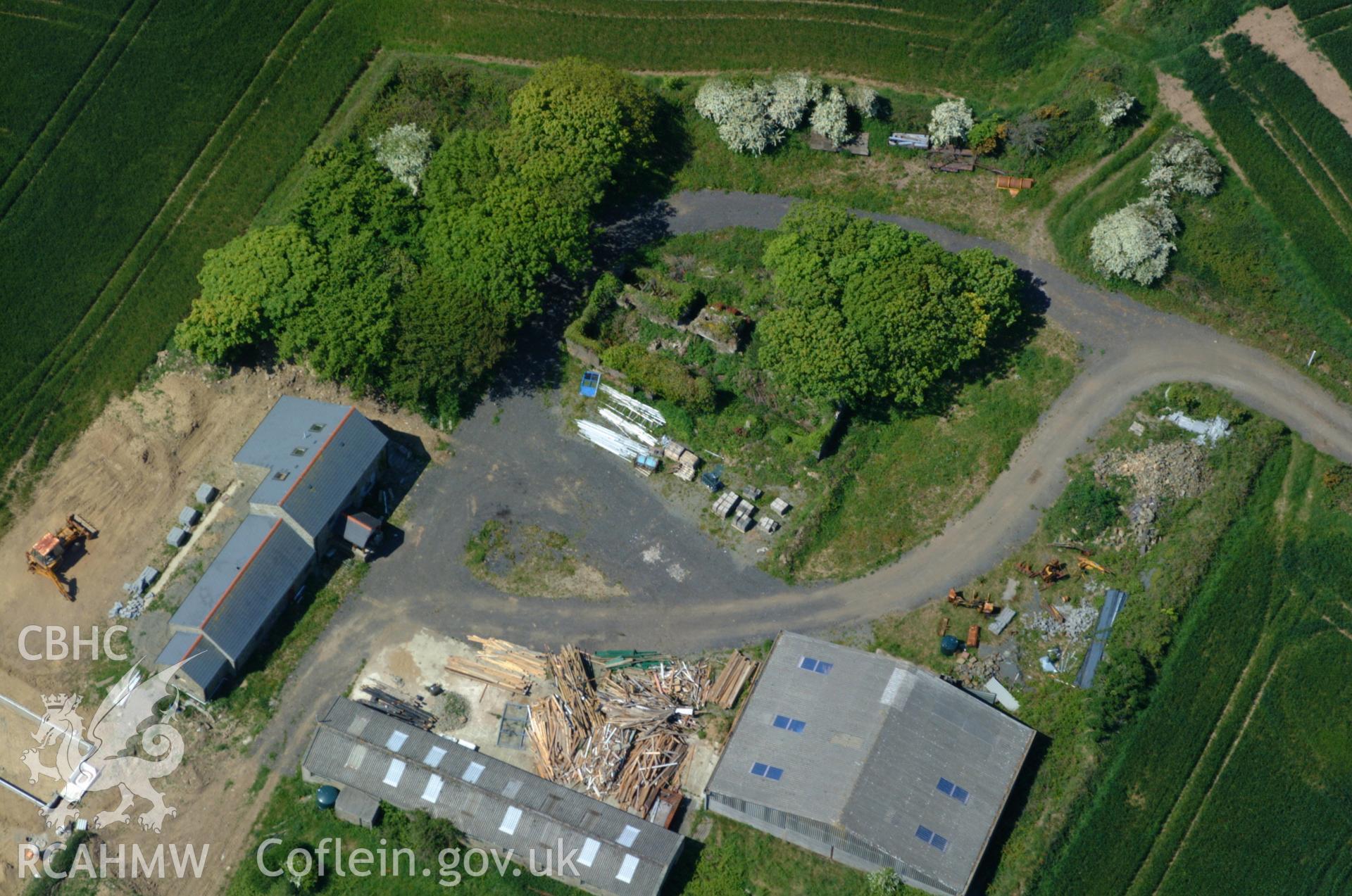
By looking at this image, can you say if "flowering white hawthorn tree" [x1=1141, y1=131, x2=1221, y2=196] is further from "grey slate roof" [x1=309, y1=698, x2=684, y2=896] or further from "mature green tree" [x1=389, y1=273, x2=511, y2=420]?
"grey slate roof" [x1=309, y1=698, x2=684, y2=896]

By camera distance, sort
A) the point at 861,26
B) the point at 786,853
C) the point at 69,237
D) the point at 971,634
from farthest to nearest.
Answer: the point at 861,26, the point at 69,237, the point at 971,634, the point at 786,853

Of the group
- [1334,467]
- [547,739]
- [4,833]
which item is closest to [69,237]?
→ [4,833]

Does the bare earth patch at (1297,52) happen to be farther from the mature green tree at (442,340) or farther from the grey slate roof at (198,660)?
the grey slate roof at (198,660)

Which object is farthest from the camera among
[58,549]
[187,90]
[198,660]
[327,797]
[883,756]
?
[187,90]

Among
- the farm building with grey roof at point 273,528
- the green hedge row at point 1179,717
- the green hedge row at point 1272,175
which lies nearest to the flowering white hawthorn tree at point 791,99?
the green hedge row at point 1272,175

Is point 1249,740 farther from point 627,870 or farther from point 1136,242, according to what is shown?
point 627,870

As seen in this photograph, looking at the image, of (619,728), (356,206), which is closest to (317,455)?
(356,206)

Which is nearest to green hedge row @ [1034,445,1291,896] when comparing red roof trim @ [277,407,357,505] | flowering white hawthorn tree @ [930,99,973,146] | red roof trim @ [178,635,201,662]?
flowering white hawthorn tree @ [930,99,973,146]

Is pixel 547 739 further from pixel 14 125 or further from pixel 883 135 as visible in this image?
pixel 14 125
